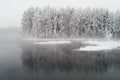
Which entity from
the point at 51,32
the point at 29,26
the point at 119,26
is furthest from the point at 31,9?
the point at 119,26

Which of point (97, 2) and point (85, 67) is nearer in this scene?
point (85, 67)

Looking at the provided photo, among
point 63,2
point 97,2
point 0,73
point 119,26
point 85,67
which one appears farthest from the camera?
point 63,2

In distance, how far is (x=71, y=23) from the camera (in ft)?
139

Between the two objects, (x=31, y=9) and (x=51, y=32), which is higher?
(x=31, y=9)

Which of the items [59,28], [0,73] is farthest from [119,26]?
[0,73]

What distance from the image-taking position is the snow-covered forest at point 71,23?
40375 mm

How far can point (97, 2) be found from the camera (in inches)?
1805

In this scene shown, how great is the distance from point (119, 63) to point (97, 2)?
33.5m

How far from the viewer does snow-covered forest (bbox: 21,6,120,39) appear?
40.4 meters

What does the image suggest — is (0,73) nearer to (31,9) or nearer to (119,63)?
(119,63)

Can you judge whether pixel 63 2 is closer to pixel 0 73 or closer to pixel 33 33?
pixel 33 33

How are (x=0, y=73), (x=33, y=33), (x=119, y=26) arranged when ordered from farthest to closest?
(x=33, y=33) < (x=119, y=26) < (x=0, y=73)

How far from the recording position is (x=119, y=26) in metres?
40.2

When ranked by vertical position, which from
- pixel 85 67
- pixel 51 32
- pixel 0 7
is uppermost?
pixel 0 7
